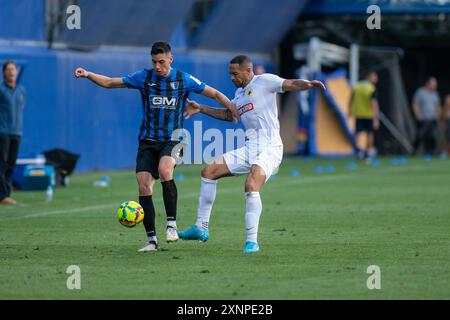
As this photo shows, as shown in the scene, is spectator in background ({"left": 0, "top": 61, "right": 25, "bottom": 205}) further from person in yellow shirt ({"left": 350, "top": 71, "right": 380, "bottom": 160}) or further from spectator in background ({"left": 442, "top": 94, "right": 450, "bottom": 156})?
spectator in background ({"left": 442, "top": 94, "right": 450, "bottom": 156})

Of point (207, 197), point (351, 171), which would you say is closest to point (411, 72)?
point (351, 171)

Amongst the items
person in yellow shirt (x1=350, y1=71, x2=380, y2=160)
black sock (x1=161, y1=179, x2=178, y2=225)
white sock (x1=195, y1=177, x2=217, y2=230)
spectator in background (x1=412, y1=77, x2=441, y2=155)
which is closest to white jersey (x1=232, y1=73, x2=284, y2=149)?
white sock (x1=195, y1=177, x2=217, y2=230)

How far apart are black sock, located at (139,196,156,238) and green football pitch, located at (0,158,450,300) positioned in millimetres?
258

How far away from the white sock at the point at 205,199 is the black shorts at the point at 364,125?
18848 millimetres

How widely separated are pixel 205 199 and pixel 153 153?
0.74 metres

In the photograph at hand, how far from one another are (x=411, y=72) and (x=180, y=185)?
18.5 meters

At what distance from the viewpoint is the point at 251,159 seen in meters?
12.4

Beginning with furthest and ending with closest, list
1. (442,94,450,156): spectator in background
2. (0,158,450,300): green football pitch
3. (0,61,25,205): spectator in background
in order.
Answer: (442,94,450,156): spectator in background
(0,61,25,205): spectator in background
(0,158,450,300): green football pitch

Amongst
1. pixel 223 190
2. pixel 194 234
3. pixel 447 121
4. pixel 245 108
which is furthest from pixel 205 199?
pixel 447 121

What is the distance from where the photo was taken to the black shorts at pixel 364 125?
102 feet

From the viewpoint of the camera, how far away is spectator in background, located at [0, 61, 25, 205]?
18266 millimetres

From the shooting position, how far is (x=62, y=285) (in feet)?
32.2

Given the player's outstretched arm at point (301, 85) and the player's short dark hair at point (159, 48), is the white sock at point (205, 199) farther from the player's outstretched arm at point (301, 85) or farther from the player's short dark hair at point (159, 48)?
the player's short dark hair at point (159, 48)

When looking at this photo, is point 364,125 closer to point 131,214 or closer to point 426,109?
point 426,109
